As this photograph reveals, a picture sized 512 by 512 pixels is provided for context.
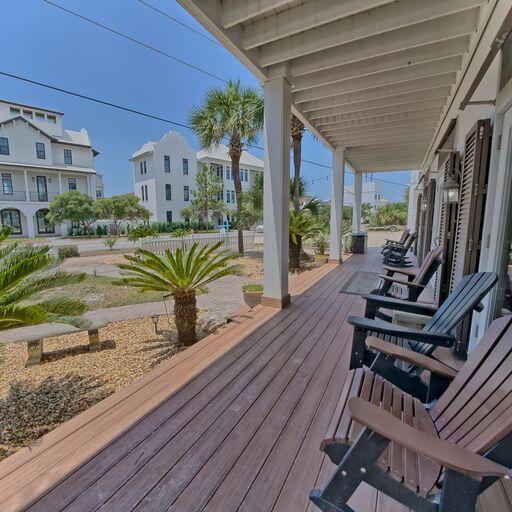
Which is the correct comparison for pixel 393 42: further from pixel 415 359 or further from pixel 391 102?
pixel 415 359

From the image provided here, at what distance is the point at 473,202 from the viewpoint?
2395 mm

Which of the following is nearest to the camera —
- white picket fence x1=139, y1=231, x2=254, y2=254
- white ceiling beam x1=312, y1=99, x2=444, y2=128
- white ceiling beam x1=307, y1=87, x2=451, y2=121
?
white ceiling beam x1=307, y1=87, x2=451, y2=121

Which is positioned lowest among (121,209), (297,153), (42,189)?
(121,209)

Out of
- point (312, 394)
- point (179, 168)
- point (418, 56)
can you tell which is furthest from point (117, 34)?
point (179, 168)

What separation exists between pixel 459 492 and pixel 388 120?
5572 mm

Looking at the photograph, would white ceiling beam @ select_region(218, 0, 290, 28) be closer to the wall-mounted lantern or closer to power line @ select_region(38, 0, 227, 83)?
the wall-mounted lantern

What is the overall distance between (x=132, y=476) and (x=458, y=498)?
1373mm

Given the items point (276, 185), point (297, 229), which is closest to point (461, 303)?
point (276, 185)

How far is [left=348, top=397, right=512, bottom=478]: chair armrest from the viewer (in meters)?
0.76

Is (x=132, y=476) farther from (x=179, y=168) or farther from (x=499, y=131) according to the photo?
(x=179, y=168)

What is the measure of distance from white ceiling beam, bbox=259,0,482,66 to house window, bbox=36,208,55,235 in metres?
26.6

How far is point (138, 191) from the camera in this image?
2717 centimetres

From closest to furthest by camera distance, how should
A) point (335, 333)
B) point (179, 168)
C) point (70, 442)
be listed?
1. point (70, 442)
2. point (335, 333)
3. point (179, 168)

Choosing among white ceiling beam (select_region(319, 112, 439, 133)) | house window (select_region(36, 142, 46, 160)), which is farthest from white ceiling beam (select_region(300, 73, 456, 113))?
house window (select_region(36, 142, 46, 160))
